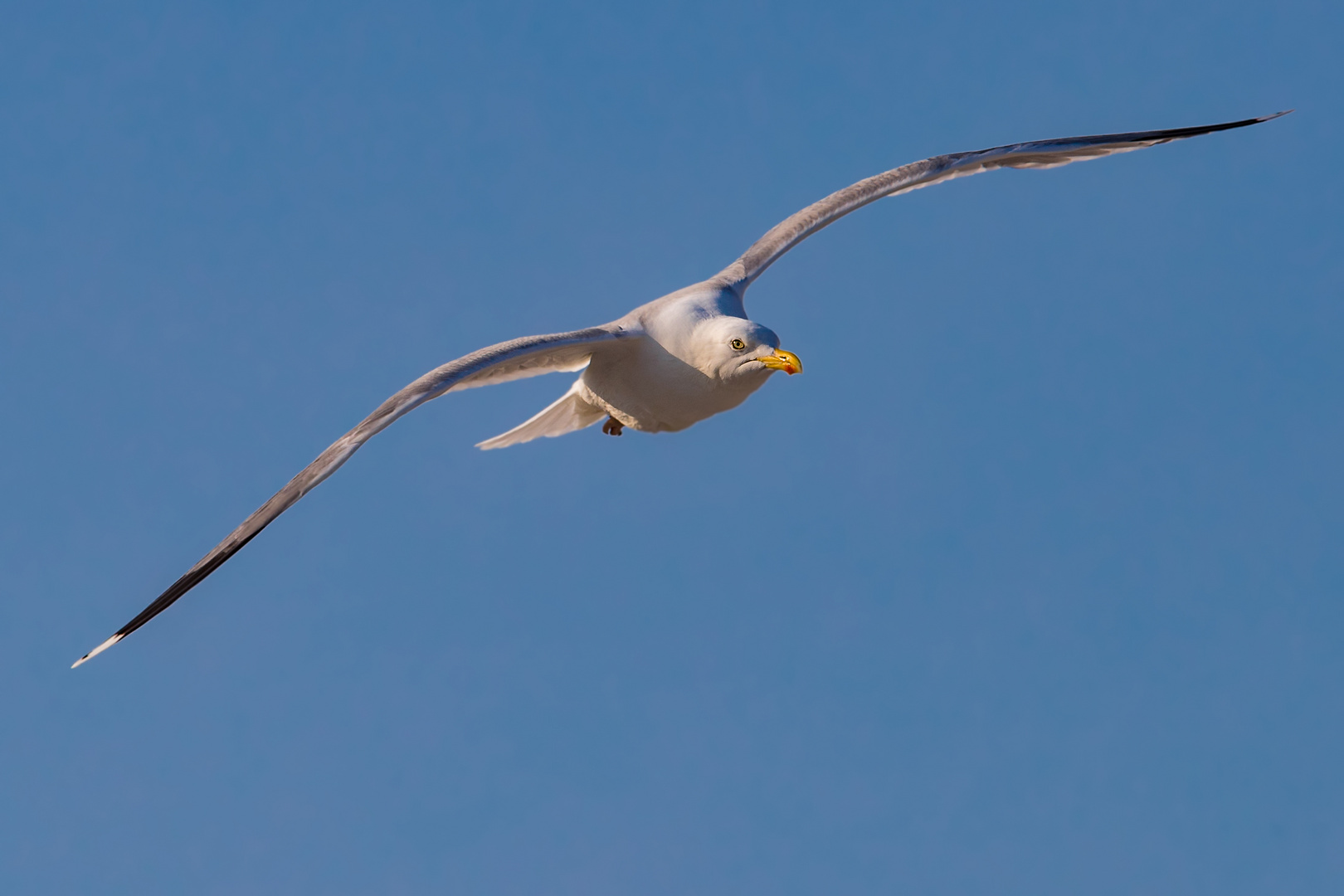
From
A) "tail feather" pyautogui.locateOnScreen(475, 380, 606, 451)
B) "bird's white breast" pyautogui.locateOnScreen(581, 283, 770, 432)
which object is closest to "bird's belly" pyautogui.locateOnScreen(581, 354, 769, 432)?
"bird's white breast" pyautogui.locateOnScreen(581, 283, 770, 432)

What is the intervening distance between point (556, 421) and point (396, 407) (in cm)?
482

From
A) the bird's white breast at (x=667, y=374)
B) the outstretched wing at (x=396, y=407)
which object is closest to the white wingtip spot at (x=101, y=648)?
the outstretched wing at (x=396, y=407)

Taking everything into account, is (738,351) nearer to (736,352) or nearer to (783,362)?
(736,352)

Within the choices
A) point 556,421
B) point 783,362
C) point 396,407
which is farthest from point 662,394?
point 396,407

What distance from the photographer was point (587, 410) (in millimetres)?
15461

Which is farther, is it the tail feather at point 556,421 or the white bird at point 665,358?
the tail feather at point 556,421

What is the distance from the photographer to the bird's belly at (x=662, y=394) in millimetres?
13477

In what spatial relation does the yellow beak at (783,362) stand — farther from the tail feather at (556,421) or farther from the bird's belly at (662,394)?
the tail feather at (556,421)

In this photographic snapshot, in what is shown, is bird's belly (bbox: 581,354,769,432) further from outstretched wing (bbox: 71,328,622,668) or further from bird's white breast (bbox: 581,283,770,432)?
outstretched wing (bbox: 71,328,622,668)

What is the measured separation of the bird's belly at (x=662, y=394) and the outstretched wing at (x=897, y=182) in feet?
6.12

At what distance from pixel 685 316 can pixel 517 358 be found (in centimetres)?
183

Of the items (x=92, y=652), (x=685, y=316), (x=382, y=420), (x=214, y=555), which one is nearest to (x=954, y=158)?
(x=685, y=316)

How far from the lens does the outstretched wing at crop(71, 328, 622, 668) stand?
419 inches

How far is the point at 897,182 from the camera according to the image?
15445 millimetres
